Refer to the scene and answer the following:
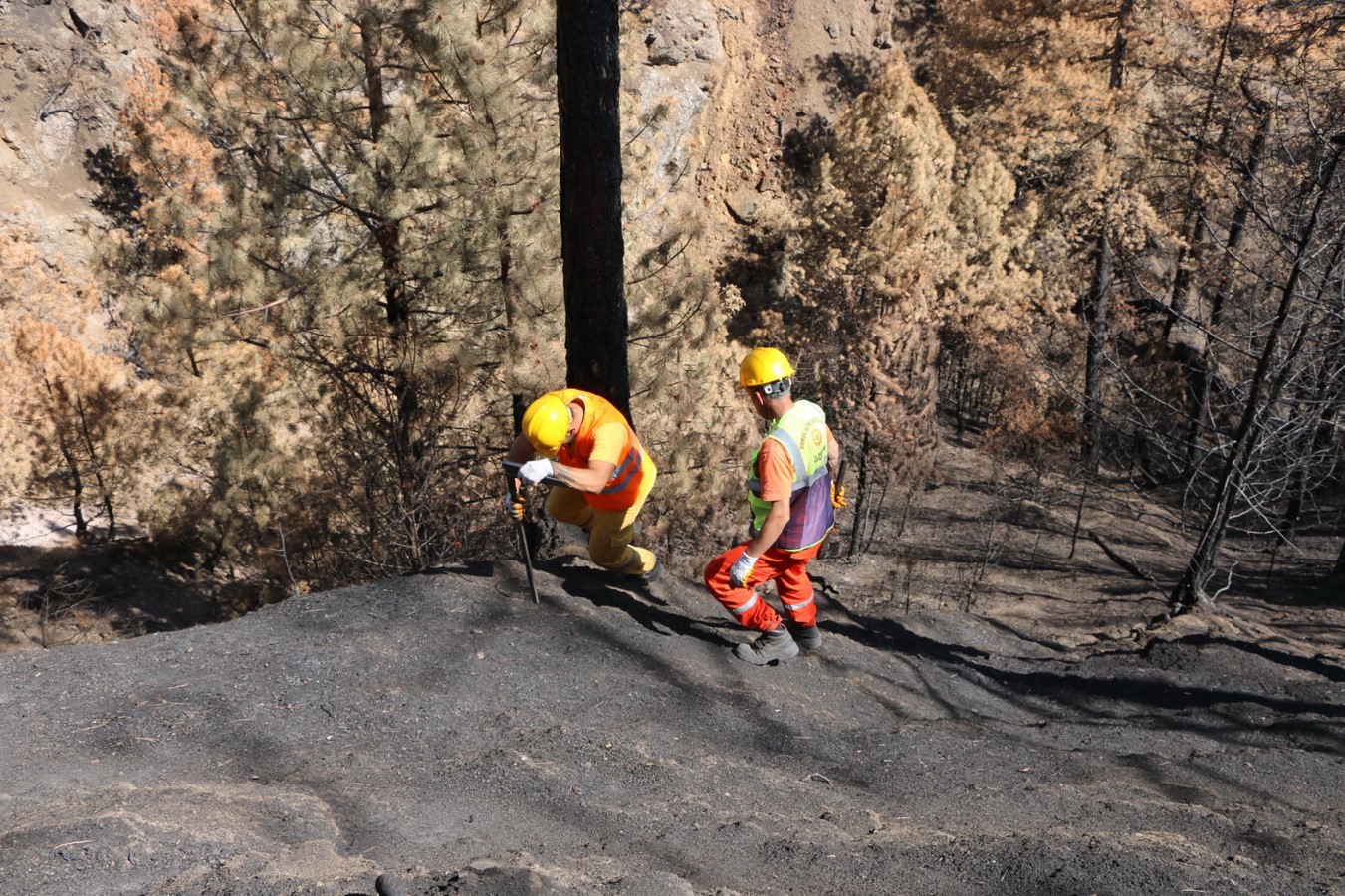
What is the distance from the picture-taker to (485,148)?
7.23m

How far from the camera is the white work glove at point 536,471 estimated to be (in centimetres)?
446

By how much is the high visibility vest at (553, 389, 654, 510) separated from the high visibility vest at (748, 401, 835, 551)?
76cm

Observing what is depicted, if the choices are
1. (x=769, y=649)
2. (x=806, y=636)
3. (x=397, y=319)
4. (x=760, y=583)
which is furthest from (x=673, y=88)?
(x=769, y=649)

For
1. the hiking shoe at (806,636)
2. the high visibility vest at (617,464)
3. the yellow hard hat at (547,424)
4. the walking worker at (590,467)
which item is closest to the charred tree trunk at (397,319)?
the walking worker at (590,467)

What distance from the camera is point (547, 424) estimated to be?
4629 mm

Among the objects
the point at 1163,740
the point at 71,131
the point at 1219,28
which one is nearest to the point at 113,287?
the point at 1163,740

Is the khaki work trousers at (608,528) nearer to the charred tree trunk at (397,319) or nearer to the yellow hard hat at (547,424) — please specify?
the yellow hard hat at (547,424)

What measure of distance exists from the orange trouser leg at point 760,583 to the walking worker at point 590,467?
72 cm

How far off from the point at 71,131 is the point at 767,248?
55.5 feet

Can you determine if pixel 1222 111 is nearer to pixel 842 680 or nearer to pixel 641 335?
pixel 641 335

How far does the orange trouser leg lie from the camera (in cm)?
488

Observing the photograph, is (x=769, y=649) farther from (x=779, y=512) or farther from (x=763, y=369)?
(x=763, y=369)

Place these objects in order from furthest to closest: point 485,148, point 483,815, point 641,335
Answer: point 641,335, point 485,148, point 483,815

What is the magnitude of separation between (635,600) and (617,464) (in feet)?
3.67
